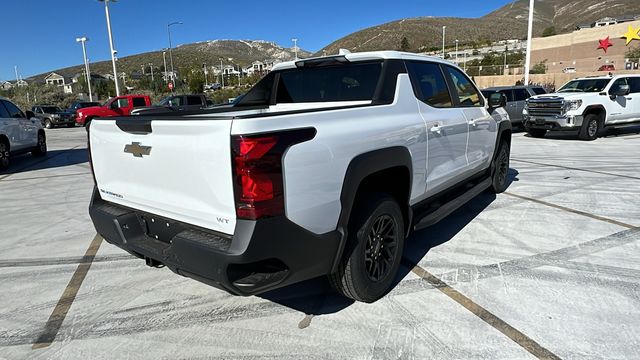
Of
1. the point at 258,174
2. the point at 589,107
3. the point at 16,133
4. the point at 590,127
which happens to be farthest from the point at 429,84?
the point at 16,133

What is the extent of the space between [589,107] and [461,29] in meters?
138

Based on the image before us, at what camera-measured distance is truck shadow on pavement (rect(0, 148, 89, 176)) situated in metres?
10.4

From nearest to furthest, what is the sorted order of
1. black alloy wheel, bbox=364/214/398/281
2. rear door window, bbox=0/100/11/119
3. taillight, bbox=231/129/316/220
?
taillight, bbox=231/129/316/220, black alloy wheel, bbox=364/214/398/281, rear door window, bbox=0/100/11/119

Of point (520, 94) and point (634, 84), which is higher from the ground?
point (634, 84)

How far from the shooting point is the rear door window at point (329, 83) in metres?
3.77

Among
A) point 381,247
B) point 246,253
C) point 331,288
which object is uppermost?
point 246,253

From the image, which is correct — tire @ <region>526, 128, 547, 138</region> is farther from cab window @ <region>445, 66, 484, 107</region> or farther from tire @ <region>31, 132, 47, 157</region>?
tire @ <region>31, 132, 47, 157</region>

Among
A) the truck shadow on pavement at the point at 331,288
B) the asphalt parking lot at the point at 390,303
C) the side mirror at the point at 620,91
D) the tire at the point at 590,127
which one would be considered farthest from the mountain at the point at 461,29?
the asphalt parking lot at the point at 390,303

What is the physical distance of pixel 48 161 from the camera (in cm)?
1158

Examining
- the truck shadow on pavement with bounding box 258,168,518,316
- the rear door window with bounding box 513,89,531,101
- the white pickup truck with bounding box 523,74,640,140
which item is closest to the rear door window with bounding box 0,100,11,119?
the truck shadow on pavement with bounding box 258,168,518,316

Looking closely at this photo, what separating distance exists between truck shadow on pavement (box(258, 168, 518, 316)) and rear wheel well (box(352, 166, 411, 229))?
70cm

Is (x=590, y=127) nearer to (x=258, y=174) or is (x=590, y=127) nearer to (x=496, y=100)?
(x=496, y=100)

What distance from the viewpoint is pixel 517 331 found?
2.78 metres

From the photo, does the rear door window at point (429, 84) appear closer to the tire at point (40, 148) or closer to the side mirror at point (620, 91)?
the side mirror at point (620, 91)
